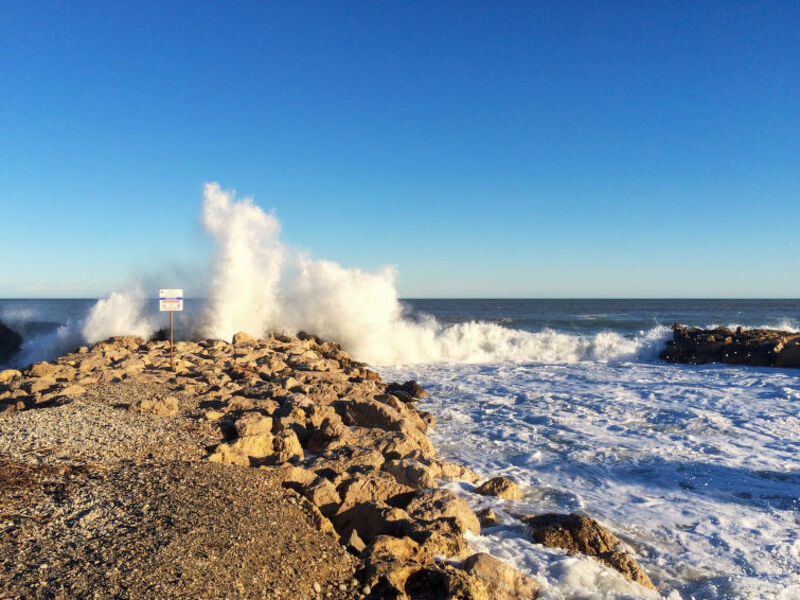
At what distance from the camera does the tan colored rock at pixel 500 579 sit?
3.30m

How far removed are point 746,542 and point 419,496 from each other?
2743 mm

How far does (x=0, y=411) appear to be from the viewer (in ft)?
21.9

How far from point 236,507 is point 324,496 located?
2.62 feet

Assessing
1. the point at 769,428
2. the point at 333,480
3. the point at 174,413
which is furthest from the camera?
the point at 769,428

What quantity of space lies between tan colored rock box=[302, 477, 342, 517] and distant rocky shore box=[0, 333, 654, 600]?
0.01 meters

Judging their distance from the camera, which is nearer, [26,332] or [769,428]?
[769,428]

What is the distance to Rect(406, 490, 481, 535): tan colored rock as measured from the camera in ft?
13.7

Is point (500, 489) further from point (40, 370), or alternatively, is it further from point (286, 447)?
point (40, 370)

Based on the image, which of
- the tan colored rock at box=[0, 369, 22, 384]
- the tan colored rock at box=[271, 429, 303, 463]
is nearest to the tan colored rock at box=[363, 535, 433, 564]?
the tan colored rock at box=[271, 429, 303, 463]

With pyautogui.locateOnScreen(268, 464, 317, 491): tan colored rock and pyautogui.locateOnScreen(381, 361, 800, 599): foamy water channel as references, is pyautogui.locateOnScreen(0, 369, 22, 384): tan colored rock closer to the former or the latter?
pyautogui.locateOnScreen(268, 464, 317, 491): tan colored rock

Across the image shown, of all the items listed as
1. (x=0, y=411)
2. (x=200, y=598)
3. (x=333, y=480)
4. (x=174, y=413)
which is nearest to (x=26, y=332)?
(x=0, y=411)

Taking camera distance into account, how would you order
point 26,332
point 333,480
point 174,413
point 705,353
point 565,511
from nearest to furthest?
point 333,480
point 565,511
point 174,413
point 705,353
point 26,332

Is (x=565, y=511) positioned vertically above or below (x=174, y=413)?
below

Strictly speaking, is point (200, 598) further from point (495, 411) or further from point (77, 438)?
point (495, 411)
